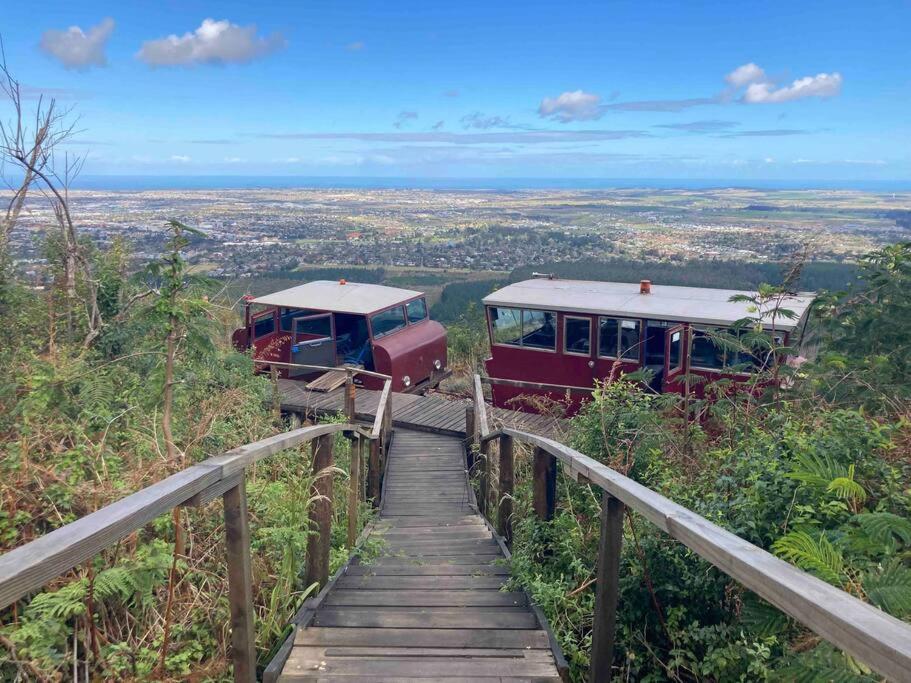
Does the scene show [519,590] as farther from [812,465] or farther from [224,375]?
[224,375]

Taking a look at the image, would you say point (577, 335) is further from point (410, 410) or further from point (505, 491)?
point (505, 491)

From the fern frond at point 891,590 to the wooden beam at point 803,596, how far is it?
1.20ft

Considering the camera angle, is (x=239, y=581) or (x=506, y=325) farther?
(x=506, y=325)

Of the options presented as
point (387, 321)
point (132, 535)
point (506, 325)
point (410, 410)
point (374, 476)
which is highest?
point (132, 535)

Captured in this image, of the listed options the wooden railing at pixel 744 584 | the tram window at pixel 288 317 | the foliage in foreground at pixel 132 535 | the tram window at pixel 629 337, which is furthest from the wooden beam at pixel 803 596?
the tram window at pixel 288 317

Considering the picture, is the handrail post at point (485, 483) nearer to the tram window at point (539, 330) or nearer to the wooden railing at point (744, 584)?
the wooden railing at point (744, 584)

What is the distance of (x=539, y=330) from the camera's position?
10.4 meters

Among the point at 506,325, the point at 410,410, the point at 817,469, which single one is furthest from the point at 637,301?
the point at 817,469

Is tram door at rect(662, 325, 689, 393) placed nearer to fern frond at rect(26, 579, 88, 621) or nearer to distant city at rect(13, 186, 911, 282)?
fern frond at rect(26, 579, 88, 621)

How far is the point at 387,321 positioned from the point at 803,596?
10.8 metres

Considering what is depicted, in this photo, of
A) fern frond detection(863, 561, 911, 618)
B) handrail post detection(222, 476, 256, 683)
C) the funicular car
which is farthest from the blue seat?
fern frond detection(863, 561, 911, 618)

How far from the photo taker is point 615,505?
92.4 inches

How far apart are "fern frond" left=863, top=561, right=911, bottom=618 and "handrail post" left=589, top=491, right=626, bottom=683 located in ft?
2.66

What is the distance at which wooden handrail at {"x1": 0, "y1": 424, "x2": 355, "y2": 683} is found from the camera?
1.31 meters
